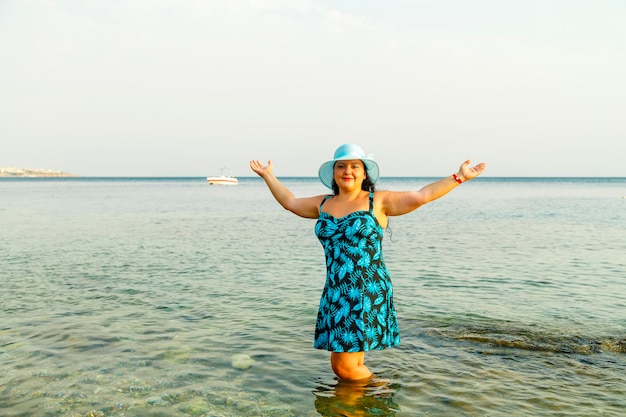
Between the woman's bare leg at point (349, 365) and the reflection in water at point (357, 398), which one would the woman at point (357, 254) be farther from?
the reflection in water at point (357, 398)

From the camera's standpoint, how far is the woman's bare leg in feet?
18.7

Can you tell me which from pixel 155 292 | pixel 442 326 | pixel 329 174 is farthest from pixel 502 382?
pixel 155 292

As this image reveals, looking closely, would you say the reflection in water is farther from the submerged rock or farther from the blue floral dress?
the submerged rock

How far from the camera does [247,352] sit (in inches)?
301

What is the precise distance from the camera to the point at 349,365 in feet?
19.1

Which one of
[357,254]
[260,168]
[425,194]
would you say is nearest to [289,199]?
[260,168]

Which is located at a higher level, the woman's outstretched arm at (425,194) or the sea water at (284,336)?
the woman's outstretched arm at (425,194)

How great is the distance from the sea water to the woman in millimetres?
858

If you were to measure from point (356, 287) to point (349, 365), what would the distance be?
3.35 feet

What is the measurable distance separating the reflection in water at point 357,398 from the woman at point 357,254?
0.50m

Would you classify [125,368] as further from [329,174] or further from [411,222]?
[411,222]

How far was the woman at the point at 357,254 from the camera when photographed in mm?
5340

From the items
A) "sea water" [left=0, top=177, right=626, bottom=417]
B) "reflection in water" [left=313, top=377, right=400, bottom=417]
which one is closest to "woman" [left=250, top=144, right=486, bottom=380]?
"reflection in water" [left=313, top=377, right=400, bottom=417]

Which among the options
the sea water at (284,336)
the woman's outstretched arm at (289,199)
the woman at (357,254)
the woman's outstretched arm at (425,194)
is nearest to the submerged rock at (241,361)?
the sea water at (284,336)
